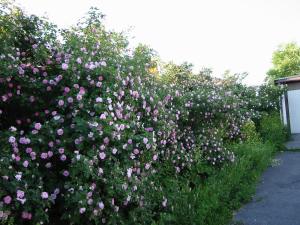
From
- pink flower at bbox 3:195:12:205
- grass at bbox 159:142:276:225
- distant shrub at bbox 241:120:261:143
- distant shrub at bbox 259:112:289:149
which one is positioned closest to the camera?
pink flower at bbox 3:195:12:205

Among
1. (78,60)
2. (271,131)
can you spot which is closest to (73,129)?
(78,60)

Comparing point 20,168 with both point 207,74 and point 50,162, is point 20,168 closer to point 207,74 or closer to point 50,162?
point 50,162

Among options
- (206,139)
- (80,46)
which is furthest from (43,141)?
(206,139)

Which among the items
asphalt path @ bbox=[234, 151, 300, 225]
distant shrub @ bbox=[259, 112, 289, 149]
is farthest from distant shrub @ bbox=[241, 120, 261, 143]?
asphalt path @ bbox=[234, 151, 300, 225]

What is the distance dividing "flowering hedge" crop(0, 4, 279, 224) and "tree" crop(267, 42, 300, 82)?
54.6 metres

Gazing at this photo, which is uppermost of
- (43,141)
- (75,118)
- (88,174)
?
(75,118)

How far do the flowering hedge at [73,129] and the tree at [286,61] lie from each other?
179 feet

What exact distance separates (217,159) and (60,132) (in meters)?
4.70

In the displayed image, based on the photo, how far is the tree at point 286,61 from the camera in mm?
57719

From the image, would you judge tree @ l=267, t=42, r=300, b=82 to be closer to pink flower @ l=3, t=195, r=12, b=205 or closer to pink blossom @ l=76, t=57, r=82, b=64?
pink blossom @ l=76, t=57, r=82, b=64

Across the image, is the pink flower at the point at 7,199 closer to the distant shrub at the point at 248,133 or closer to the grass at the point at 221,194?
the grass at the point at 221,194

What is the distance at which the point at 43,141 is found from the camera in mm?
Result: 4008

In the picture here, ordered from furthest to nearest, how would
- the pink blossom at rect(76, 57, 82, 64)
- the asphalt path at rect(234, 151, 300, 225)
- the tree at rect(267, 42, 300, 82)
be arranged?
the tree at rect(267, 42, 300, 82), the asphalt path at rect(234, 151, 300, 225), the pink blossom at rect(76, 57, 82, 64)

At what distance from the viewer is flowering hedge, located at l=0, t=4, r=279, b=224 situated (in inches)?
149
